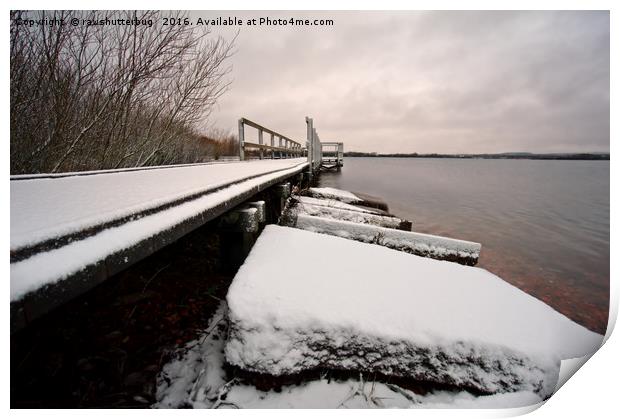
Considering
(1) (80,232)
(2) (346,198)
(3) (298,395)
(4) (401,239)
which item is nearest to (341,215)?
(4) (401,239)

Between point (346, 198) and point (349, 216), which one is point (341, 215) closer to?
point (349, 216)

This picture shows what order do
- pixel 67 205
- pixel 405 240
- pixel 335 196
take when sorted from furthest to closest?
pixel 335 196, pixel 405 240, pixel 67 205

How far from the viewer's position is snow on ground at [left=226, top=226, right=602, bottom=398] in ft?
4.17

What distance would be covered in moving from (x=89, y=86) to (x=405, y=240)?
4420 mm

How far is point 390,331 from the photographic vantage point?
1343mm

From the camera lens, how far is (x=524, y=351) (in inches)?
53.2

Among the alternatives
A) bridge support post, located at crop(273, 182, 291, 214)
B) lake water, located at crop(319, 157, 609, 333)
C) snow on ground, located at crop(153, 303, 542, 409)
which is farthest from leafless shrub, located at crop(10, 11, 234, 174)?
lake water, located at crop(319, 157, 609, 333)

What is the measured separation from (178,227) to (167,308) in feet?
3.35

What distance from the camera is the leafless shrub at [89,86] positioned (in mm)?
2914

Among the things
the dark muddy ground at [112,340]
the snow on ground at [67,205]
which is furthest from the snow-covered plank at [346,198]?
the snow on ground at [67,205]

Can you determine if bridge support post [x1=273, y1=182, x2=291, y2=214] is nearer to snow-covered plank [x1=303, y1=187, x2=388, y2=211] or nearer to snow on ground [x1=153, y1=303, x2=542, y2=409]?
snow-covered plank [x1=303, y1=187, x2=388, y2=211]

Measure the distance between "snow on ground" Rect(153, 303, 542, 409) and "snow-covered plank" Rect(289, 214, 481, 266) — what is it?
4.98 feet

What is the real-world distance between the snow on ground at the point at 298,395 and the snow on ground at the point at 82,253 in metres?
0.86
